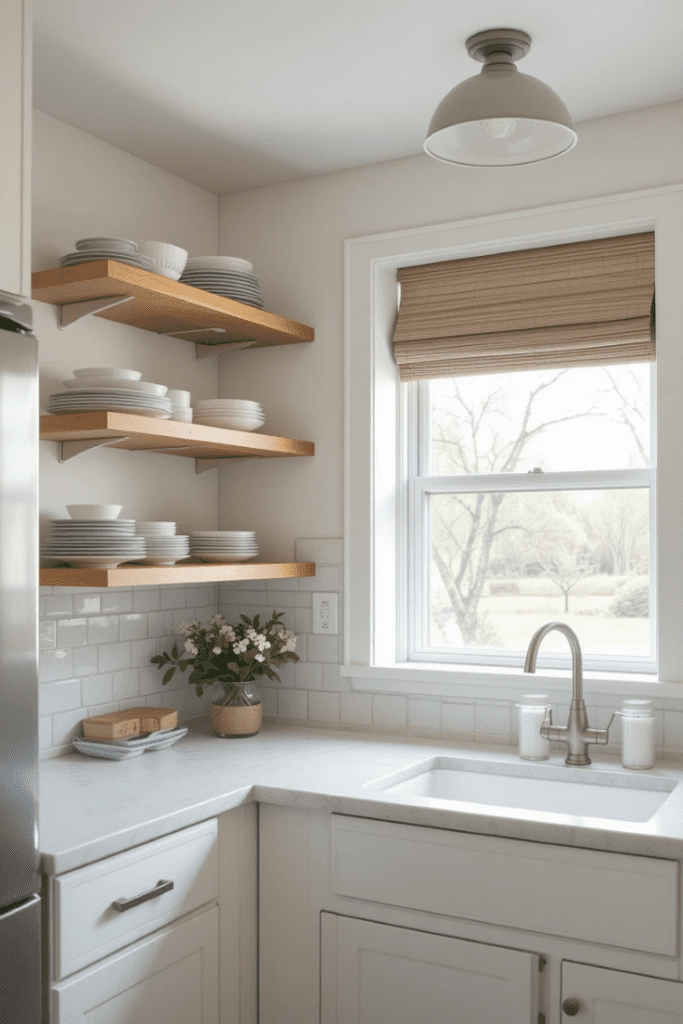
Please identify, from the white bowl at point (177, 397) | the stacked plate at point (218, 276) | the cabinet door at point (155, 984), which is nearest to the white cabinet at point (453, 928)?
the cabinet door at point (155, 984)

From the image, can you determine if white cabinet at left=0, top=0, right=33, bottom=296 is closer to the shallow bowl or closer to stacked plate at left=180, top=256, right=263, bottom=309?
the shallow bowl

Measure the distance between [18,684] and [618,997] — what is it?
1.33m

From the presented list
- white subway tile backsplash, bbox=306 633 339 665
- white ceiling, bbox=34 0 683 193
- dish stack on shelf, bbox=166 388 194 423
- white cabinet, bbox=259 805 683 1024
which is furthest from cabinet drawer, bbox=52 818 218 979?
white ceiling, bbox=34 0 683 193

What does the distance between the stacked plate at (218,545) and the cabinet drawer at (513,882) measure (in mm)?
916

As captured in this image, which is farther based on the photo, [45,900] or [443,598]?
[443,598]

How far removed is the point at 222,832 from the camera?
223 centimetres

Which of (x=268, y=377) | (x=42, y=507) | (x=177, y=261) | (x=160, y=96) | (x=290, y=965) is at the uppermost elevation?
(x=160, y=96)

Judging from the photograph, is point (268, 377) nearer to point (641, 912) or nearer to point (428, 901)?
point (428, 901)

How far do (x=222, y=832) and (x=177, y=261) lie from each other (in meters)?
1.49

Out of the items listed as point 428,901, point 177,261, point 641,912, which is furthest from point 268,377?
point 641,912

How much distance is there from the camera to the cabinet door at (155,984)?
1.84 metres

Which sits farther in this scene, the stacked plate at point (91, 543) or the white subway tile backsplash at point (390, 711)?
the white subway tile backsplash at point (390, 711)

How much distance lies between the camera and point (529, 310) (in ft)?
9.29

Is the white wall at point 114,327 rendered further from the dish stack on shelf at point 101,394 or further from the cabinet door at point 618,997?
the cabinet door at point 618,997
